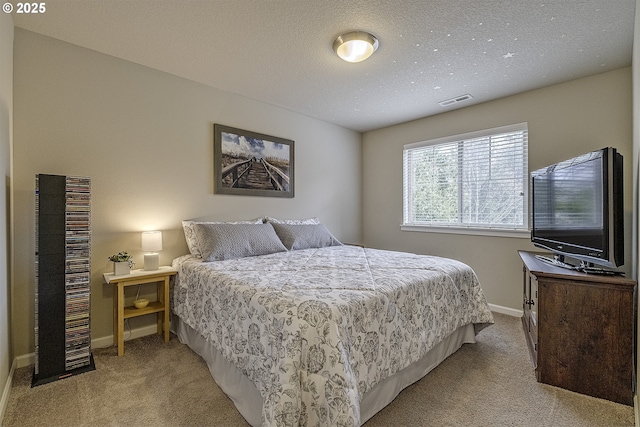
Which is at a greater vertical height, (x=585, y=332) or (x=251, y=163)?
(x=251, y=163)

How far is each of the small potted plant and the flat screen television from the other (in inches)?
136

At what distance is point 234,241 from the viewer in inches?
110

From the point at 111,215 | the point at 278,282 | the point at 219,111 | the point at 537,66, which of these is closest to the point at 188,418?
the point at 278,282

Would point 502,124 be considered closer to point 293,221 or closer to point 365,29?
point 365,29

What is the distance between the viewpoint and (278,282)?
6.13ft

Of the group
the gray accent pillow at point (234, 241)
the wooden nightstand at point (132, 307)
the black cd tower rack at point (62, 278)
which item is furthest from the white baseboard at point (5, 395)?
the gray accent pillow at point (234, 241)

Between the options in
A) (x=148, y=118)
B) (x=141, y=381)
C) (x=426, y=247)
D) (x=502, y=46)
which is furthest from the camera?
(x=426, y=247)

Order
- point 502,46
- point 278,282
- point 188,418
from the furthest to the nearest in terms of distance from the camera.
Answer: point 502,46, point 278,282, point 188,418

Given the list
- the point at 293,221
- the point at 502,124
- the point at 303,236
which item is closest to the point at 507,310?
the point at 502,124

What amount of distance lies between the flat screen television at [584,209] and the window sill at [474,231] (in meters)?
0.62

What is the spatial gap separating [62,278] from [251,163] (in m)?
2.08

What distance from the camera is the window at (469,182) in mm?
3369

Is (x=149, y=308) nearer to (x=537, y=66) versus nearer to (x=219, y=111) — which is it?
(x=219, y=111)

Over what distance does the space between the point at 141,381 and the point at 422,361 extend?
1927mm
